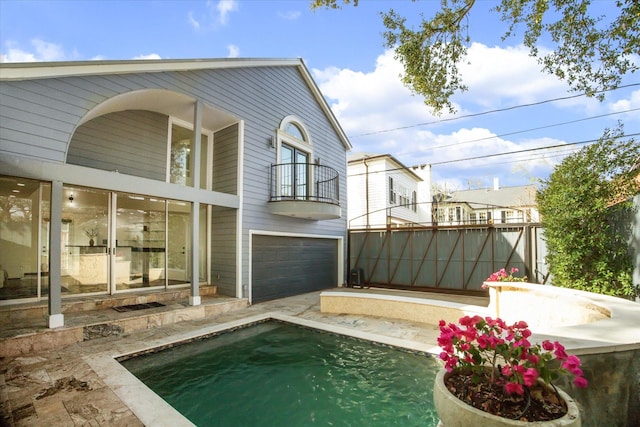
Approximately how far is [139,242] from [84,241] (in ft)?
3.53

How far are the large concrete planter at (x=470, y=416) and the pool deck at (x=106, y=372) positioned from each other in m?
1.12

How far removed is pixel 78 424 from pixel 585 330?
14.7 feet

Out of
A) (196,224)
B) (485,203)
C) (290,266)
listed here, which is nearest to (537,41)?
(196,224)

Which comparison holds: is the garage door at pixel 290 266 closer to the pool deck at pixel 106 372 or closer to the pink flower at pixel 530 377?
the pool deck at pixel 106 372

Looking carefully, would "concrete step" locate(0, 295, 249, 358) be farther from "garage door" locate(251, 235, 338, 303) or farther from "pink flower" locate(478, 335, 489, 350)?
"pink flower" locate(478, 335, 489, 350)

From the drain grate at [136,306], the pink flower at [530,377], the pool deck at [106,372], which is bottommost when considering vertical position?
the pool deck at [106,372]

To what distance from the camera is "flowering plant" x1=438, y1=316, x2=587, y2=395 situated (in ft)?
5.58

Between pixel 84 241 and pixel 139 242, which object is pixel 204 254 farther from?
pixel 84 241

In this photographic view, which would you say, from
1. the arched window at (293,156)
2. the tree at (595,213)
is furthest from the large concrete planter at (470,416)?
the arched window at (293,156)

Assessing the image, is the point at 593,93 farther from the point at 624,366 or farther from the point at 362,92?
the point at 362,92

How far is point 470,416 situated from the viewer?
5.48 feet

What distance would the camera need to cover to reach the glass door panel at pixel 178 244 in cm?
791

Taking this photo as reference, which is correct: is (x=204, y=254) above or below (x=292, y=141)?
below

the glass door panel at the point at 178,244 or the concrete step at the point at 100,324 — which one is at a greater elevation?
the glass door panel at the point at 178,244
